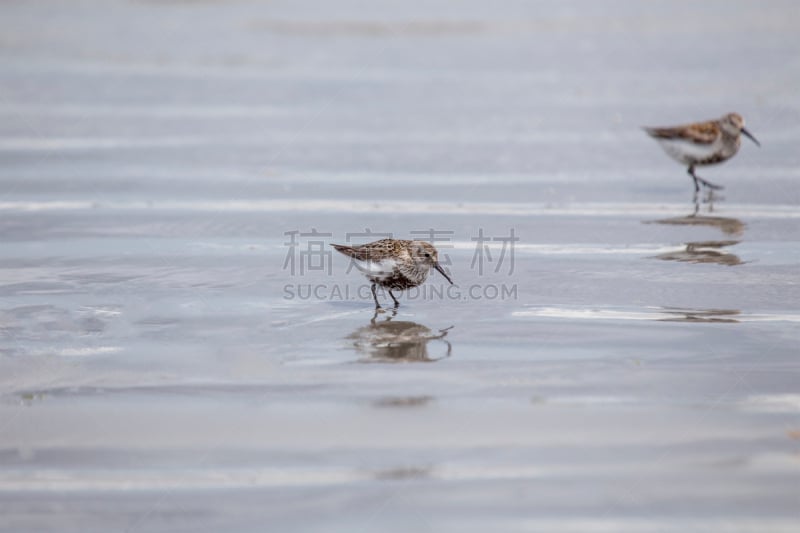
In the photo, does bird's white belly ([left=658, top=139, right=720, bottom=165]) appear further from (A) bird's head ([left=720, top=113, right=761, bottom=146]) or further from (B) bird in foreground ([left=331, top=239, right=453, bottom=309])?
(B) bird in foreground ([left=331, top=239, right=453, bottom=309])

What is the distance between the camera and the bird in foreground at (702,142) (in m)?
14.0

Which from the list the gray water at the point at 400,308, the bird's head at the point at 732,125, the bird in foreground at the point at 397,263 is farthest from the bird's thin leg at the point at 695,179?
the bird in foreground at the point at 397,263

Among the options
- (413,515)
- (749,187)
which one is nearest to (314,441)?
(413,515)

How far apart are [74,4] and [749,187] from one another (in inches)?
989

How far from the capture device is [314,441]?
6453 millimetres

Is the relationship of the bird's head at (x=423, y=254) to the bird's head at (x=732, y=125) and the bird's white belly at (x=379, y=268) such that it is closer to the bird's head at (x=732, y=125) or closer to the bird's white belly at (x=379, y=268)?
the bird's white belly at (x=379, y=268)

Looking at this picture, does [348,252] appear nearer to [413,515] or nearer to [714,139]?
[413,515]

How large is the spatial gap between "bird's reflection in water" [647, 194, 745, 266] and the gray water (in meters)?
0.05

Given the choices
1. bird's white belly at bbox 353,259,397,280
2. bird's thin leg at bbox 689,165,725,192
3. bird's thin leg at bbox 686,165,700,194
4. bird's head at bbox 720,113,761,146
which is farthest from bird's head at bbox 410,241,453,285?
bird's head at bbox 720,113,761,146

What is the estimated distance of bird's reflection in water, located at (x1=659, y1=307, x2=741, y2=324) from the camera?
28.4 feet

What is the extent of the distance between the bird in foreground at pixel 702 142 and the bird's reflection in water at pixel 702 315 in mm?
5166

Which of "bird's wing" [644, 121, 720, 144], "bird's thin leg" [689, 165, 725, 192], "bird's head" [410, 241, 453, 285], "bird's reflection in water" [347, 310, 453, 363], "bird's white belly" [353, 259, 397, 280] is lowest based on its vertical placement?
"bird's reflection in water" [347, 310, 453, 363]

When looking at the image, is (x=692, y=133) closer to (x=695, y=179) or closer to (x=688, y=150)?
(x=688, y=150)

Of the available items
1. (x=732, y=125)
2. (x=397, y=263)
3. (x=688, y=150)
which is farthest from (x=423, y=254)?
(x=732, y=125)
